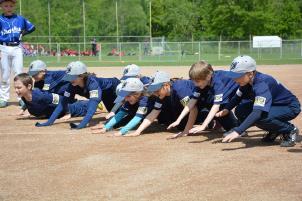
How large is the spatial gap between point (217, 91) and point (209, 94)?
0.30 m

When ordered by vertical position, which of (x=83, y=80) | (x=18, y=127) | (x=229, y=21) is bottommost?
(x=18, y=127)

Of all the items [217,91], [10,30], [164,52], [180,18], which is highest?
[180,18]

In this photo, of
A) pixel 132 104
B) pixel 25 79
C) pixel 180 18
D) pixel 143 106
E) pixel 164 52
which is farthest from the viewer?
pixel 180 18

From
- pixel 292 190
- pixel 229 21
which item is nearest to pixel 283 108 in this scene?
pixel 292 190

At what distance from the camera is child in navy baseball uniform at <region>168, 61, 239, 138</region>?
6.83 meters

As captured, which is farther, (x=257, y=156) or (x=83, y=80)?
(x=83, y=80)

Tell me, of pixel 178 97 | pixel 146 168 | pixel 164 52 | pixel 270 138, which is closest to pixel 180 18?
pixel 164 52

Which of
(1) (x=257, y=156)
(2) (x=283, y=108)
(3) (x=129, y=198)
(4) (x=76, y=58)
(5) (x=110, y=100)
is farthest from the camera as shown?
(4) (x=76, y=58)

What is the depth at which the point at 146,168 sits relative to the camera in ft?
17.4

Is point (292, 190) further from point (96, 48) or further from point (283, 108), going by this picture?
point (96, 48)

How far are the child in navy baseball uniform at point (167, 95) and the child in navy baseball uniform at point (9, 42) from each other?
4886 millimetres

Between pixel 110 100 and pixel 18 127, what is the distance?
170 centimetres

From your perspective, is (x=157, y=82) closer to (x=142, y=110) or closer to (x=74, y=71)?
(x=142, y=110)

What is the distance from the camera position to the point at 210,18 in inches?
2345
